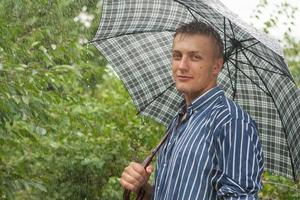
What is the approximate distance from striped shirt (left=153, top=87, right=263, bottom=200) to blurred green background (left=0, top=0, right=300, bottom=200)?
200 cm

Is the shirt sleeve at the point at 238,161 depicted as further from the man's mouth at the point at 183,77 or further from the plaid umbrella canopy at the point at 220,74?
the plaid umbrella canopy at the point at 220,74

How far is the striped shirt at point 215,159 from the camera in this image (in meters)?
2.16

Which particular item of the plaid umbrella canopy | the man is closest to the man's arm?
the man

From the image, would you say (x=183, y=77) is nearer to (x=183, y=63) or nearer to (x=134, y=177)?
(x=183, y=63)

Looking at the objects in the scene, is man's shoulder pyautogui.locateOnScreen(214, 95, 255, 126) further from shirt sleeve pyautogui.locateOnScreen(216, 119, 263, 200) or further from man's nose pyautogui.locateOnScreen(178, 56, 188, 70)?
man's nose pyautogui.locateOnScreen(178, 56, 188, 70)

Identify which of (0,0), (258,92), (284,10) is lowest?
(258,92)

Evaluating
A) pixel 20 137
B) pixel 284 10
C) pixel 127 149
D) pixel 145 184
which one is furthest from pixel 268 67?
pixel 284 10

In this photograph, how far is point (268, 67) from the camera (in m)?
2.97

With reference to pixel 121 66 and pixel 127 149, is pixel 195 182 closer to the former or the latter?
pixel 121 66

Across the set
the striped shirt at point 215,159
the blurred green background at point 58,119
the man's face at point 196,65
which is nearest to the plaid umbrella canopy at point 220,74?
the man's face at point 196,65

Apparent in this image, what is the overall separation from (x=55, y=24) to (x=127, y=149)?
54.0 inches

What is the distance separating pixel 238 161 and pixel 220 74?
1156 mm

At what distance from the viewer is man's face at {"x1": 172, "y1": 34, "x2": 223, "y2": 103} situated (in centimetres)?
244

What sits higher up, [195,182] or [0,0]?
[0,0]
